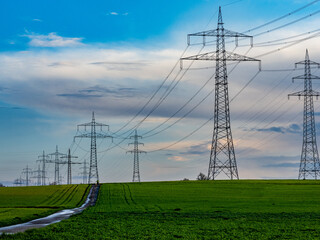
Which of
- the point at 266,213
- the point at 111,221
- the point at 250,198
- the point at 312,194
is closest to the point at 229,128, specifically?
the point at 250,198

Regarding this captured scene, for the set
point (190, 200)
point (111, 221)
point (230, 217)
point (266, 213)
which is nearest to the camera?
point (111, 221)

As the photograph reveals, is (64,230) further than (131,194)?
No

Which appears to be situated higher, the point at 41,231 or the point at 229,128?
the point at 229,128

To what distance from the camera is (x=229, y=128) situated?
276 feet

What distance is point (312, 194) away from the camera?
8456 cm

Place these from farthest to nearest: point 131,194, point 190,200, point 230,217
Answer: point 131,194 < point 190,200 < point 230,217

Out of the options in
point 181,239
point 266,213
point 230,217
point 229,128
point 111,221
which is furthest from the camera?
point 229,128

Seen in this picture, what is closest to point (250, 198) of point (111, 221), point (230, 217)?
point (230, 217)

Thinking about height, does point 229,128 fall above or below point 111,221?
above

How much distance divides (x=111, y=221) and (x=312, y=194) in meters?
51.7

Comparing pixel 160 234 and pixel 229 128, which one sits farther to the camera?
pixel 229 128

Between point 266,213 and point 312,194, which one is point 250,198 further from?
point 266,213

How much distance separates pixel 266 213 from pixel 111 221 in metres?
20.0

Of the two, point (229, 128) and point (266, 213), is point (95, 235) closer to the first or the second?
point (266, 213)
